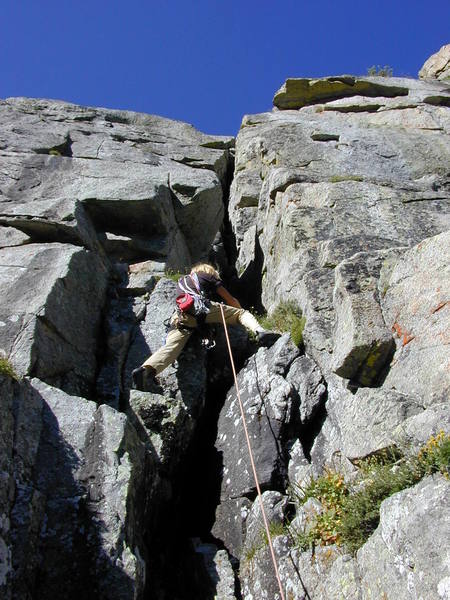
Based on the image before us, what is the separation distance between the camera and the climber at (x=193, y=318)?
421 inches

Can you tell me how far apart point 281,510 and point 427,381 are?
9.08ft

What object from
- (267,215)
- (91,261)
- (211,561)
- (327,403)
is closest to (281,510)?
(211,561)

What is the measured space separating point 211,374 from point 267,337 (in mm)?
1494

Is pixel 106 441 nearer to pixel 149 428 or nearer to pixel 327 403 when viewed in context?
pixel 149 428

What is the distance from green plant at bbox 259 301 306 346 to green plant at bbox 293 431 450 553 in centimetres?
325

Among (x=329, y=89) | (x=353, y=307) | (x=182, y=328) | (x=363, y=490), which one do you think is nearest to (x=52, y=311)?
(x=182, y=328)

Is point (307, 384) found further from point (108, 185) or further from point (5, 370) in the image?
point (108, 185)

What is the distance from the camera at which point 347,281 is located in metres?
9.70

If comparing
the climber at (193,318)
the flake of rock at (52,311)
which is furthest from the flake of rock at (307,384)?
the flake of rock at (52,311)

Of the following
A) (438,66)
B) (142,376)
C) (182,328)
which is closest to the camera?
(142,376)

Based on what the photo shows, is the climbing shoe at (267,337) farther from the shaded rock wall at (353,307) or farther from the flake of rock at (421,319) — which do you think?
the flake of rock at (421,319)

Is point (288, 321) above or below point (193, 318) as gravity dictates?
below

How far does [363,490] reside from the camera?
281 inches

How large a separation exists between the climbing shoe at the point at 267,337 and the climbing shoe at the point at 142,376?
2142 mm
